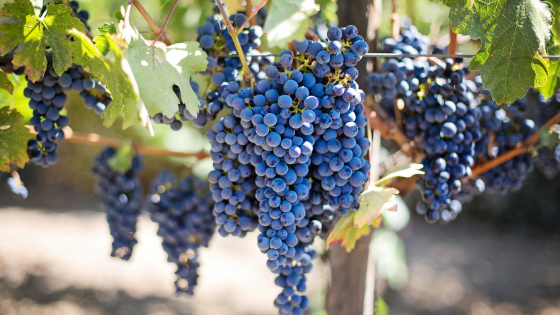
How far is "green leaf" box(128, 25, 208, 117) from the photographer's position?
83 cm

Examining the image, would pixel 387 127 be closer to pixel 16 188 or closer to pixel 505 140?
pixel 505 140

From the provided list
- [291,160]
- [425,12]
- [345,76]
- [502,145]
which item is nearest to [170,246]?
[291,160]

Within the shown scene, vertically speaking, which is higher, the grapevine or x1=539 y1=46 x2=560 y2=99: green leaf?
x1=539 y1=46 x2=560 y2=99: green leaf

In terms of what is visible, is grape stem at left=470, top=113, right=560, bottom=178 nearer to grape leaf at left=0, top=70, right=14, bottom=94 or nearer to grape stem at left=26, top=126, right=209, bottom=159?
grape stem at left=26, top=126, right=209, bottom=159

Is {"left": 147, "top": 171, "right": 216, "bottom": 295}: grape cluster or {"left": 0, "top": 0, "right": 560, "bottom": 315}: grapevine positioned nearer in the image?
{"left": 0, "top": 0, "right": 560, "bottom": 315}: grapevine

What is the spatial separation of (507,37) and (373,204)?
53 cm

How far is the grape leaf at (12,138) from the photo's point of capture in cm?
105

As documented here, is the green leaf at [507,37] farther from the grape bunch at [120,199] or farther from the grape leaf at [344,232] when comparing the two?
the grape bunch at [120,199]

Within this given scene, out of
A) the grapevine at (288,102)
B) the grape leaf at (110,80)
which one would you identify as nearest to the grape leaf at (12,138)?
the grapevine at (288,102)

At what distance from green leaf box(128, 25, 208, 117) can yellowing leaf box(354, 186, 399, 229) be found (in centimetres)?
47

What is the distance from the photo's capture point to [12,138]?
41.4 inches

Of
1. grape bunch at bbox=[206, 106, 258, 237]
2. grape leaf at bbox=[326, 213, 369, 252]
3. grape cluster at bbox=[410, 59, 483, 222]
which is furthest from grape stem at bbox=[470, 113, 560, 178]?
grape bunch at bbox=[206, 106, 258, 237]

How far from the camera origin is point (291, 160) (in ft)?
2.71

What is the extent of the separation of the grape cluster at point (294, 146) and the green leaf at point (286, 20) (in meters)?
0.13
